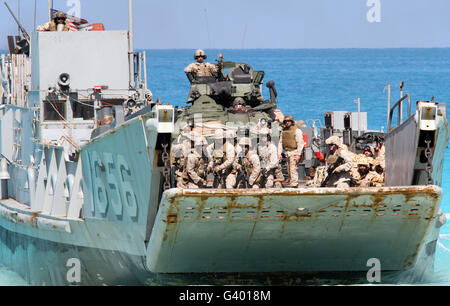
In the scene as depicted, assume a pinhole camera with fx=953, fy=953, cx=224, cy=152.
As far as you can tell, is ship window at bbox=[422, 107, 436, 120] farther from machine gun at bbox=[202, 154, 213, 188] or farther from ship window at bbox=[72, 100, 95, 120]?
ship window at bbox=[72, 100, 95, 120]

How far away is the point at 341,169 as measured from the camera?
47.8ft

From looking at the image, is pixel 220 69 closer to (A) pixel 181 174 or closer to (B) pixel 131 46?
(B) pixel 131 46

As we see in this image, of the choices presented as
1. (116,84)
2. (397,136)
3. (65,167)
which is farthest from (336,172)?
(116,84)

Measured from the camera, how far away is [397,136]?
14.5 metres

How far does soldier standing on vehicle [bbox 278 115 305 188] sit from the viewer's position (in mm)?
15430

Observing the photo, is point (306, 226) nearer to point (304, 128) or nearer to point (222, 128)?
point (222, 128)

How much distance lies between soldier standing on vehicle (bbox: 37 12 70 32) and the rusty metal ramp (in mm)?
8249

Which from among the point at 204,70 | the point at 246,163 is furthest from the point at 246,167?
the point at 204,70

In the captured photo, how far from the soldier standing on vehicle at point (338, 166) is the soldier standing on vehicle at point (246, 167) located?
1160 millimetres

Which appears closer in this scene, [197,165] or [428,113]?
[428,113]

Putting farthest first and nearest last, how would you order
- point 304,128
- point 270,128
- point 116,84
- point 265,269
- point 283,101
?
point 283,101 < point 116,84 < point 304,128 < point 270,128 < point 265,269

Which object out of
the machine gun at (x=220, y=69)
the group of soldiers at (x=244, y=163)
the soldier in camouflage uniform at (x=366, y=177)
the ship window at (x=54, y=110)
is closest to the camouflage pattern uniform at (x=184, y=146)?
the group of soldiers at (x=244, y=163)

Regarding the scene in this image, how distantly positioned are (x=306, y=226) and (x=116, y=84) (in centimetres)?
813

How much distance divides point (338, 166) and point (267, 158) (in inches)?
43.2
